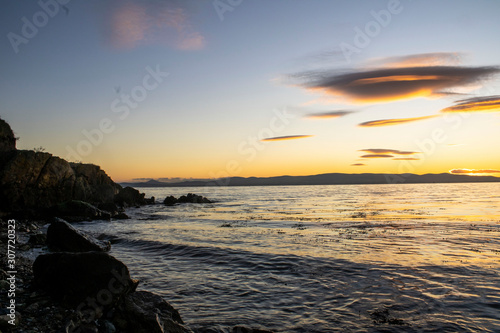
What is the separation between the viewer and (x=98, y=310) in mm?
7746

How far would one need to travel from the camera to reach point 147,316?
296 inches

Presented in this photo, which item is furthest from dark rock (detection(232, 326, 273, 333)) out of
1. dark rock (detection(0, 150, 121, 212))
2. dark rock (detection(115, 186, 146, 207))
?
dark rock (detection(115, 186, 146, 207))

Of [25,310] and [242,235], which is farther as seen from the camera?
[242,235]

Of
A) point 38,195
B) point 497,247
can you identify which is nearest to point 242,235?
point 497,247

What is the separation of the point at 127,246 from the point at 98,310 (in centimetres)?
1460

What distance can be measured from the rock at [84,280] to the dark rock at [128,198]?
53.6 meters

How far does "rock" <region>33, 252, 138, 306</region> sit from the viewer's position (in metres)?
8.01

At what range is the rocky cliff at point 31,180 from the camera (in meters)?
30.3

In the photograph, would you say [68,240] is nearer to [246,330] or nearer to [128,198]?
[246,330]

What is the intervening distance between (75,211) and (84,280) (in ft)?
99.8

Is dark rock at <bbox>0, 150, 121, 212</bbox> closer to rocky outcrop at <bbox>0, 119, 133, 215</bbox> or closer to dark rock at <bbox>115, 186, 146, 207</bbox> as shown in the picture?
rocky outcrop at <bbox>0, 119, 133, 215</bbox>

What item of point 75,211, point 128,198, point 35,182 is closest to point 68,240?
point 75,211

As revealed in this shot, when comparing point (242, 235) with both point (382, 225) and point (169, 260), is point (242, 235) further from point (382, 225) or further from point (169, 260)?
point (382, 225)

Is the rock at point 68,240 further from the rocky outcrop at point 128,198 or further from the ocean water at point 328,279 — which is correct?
the rocky outcrop at point 128,198
